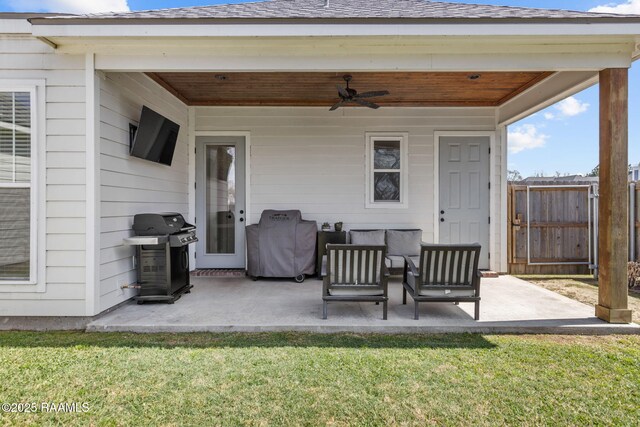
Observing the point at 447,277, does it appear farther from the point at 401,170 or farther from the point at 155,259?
the point at 155,259

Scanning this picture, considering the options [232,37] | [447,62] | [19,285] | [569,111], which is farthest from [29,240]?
[569,111]

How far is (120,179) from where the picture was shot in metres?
3.79

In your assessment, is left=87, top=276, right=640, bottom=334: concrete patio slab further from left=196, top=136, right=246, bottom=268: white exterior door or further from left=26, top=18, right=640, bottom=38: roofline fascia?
left=26, top=18, right=640, bottom=38: roofline fascia

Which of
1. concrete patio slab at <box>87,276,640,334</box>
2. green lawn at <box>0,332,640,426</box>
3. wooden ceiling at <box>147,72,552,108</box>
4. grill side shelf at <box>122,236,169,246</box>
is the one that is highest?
wooden ceiling at <box>147,72,552,108</box>

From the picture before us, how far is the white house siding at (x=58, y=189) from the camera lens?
334 centimetres

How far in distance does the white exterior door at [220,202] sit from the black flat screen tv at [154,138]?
1.17 meters

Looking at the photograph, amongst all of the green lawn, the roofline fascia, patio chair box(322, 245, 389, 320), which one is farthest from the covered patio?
the green lawn

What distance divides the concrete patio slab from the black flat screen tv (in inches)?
74.3

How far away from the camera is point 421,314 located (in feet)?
11.8

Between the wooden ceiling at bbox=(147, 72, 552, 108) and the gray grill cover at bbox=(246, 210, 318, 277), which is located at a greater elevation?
the wooden ceiling at bbox=(147, 72, 552, 108)

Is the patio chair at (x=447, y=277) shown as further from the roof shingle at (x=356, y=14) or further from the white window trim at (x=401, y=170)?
the white window trim at (x=401, y=170)

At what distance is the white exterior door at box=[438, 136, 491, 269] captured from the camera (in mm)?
5801

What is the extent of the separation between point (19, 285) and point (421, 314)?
4.23 metres

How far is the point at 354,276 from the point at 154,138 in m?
3.11
